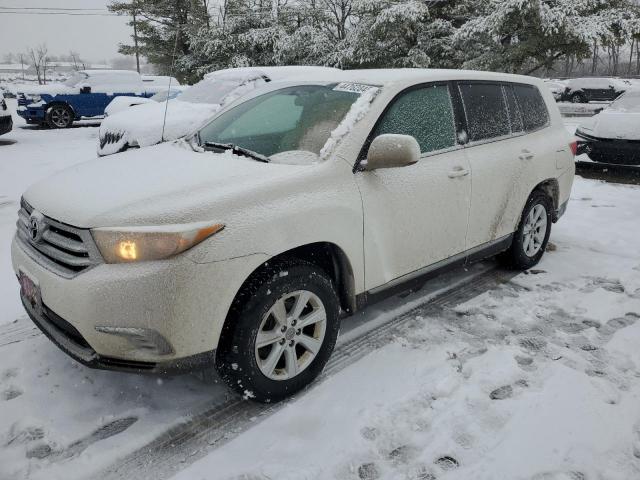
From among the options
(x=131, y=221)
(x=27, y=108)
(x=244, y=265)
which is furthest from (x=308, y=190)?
(x=27, y=108)

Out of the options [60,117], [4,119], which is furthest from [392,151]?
[60,117]

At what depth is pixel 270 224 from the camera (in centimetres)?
238

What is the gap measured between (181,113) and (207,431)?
6.24 m

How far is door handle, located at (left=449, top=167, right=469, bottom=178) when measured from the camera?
3320 mm

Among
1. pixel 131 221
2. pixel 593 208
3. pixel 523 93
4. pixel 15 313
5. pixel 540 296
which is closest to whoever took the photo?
pixel 131 221

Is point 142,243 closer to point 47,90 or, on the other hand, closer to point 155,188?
point 155,188

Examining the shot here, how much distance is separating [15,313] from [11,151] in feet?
28.9

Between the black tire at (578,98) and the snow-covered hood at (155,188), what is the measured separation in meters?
31.0

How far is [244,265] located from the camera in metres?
2.29

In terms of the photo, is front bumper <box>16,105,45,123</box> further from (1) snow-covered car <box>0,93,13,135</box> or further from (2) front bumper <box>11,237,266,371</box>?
(2) front bumper <box>11,237,266,371</box>

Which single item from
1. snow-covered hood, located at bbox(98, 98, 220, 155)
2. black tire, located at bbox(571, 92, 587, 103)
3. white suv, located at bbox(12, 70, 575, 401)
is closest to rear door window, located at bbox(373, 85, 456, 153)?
white suv, located at bbox(12, 70, 575, 401)

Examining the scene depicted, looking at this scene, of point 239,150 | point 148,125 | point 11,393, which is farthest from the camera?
point 148,125

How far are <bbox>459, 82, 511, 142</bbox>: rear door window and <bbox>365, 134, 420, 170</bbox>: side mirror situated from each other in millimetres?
1042

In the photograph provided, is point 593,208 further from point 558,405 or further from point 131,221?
point 131,221
